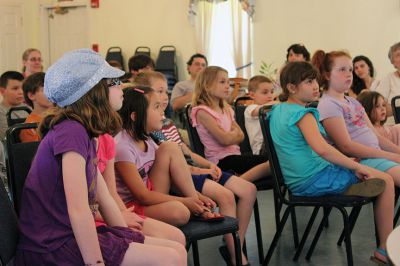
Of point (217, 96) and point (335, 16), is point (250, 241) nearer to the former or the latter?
point (217, 96)

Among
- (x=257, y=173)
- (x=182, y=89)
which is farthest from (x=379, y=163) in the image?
(x=182, y=89)

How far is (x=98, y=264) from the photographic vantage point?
79.7 inches

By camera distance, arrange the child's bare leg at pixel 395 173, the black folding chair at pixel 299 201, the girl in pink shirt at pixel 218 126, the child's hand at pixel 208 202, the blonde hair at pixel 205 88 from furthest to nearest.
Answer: the blonde hair at pixel 205 88, the girl in pink shirt at pixel 218 126, the child's bare leg at pixel 395 173, the black folding chair at pixel 299 201, the child's hand at pixel 208 202

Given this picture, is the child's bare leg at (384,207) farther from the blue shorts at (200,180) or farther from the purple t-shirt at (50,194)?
the purple t-shirt at (50,194)

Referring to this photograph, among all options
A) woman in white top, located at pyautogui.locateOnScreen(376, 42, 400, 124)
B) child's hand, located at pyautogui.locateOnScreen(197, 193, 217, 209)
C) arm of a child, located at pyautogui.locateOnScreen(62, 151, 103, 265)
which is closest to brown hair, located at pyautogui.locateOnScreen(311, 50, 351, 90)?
child's hand, located at pyautogui.locateOnScreen(197, 193, 217, 209)

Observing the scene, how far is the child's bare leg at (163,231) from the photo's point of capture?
2.48 m

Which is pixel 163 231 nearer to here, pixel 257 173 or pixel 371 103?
pixel 257 173

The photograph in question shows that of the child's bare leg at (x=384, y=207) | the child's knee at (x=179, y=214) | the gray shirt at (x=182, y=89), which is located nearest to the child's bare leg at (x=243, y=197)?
the child's bare leg at (x=384, y=207)

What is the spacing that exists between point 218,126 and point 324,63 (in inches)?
28.3

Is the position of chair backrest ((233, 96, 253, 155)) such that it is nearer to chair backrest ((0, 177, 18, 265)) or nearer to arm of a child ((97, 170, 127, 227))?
arm of a child ((97, 170, 127, 227))

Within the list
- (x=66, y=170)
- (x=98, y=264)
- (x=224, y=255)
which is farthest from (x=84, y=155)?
(x=224, y=255)

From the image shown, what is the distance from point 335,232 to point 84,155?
2.50 meters

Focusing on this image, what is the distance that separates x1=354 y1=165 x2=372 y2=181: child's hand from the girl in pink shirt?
0.59 meters

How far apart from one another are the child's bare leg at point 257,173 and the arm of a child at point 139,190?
2.96ft
